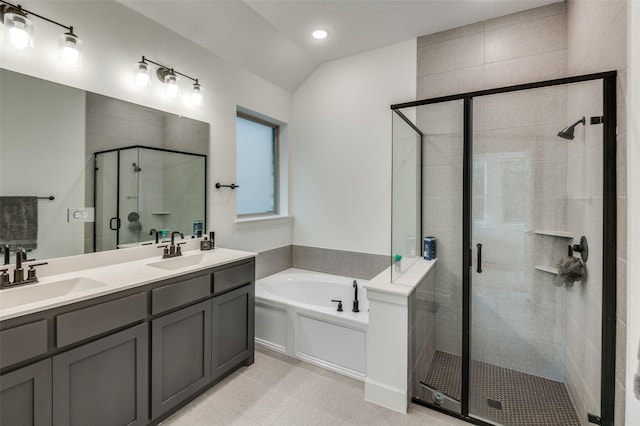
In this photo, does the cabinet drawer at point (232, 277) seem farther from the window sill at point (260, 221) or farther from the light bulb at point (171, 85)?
the light bulb at point (171, 85)

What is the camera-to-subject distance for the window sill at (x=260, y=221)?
9.91ft

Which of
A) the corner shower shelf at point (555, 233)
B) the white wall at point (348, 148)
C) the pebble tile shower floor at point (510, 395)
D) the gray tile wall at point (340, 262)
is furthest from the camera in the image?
the gray tile wall at point (340, 262)

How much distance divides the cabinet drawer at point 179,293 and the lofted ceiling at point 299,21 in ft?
6.43

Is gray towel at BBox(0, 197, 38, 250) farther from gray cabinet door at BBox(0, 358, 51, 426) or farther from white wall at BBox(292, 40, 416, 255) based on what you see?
white wall at BBox(292, 40, 416, 255)

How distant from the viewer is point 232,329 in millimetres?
2232

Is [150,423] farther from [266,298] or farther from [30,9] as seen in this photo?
[30,9]

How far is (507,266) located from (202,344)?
87.6 inches

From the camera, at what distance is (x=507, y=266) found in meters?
2.17

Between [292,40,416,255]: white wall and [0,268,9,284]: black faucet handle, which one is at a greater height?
[292,40,416,255]: white wall

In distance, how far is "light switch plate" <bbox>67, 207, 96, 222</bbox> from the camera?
71.8 inches

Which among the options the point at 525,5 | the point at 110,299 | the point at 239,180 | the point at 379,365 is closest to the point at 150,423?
the point at 110,299

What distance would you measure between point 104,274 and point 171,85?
1.48 m

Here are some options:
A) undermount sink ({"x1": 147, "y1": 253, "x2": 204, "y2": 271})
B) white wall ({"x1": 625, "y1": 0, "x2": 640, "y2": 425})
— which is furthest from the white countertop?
white wall ({"x1": 625, "y1": 0, "x2": 640, "y2": 425})

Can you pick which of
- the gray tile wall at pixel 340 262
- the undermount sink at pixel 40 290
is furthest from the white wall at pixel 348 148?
the undermount sink at pixel 40 290
